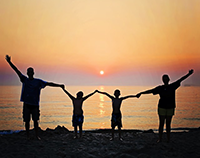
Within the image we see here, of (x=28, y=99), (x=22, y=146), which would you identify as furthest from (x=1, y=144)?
(x=28, y=99)

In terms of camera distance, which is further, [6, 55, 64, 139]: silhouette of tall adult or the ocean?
the ocean

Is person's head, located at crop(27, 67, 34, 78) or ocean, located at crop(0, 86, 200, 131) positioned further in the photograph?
ocean, located at crop(0, 86, 200, 131)

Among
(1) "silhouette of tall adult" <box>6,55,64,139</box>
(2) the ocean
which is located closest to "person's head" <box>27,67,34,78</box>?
(1) "silhouette of tall adult" <box>6,55,64,139</box>

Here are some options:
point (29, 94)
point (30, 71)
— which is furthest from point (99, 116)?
point (30, 71)

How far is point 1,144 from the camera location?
6945 mm

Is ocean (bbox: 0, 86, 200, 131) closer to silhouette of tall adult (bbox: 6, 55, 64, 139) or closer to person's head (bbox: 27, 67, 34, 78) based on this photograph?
silhouette of tall adult (bbox: 6, 55, 64, 139)

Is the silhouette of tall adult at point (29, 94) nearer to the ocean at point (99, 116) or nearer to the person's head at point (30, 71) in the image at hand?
the person's head at point (30, 71)

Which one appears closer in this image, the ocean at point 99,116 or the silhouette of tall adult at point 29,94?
the silhouette of tall adult at point 29,94

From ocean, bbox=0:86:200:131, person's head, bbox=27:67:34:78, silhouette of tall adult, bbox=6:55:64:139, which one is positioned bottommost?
ocean, bbox=0:86:200:131

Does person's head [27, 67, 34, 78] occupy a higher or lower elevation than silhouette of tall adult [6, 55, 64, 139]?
higher

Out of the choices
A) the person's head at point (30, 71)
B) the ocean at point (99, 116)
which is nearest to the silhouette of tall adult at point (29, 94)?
the person's head at point (30, 71)

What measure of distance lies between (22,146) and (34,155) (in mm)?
1150

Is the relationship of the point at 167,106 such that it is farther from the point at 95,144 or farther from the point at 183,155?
the point at 95,144

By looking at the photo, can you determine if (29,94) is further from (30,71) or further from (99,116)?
(99,116)
